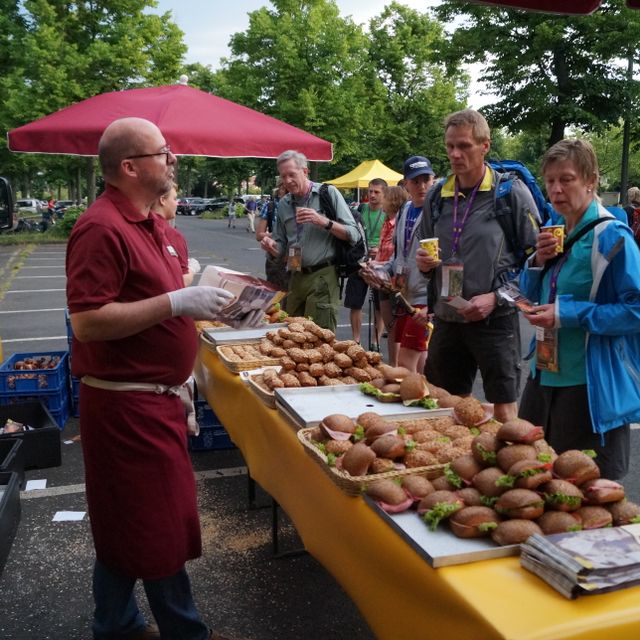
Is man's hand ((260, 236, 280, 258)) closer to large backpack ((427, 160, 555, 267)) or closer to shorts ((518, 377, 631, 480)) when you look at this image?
large backpack ((427, 160, 555, 267))

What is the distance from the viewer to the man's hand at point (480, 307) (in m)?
3.46

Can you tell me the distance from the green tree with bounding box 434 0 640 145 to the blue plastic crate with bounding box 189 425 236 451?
66.7ft

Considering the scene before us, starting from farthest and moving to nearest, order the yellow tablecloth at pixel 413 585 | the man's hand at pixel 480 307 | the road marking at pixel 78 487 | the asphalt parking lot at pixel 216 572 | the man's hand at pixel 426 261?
1. the road marking at pixel 78 487
2. the man's hand at pixel 426 261
3. the man's hand at pixel 480 307
4. the asphalt parking lot at pixel 216 572
5. the yellow tablecloth at pixel 413 585

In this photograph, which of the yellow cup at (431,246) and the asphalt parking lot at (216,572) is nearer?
the asphalt parking lot at (216,572)

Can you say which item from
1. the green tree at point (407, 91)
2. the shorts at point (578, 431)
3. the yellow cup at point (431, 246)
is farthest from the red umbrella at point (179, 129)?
the green tree at point (407, 91)

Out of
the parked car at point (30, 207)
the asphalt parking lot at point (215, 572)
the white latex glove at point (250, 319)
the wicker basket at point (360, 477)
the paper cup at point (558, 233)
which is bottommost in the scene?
the asphalt parking lot at point (215, 572)

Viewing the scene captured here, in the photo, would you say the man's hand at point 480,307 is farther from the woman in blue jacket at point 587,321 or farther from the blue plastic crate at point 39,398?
the blue plastic crate at point 39,398

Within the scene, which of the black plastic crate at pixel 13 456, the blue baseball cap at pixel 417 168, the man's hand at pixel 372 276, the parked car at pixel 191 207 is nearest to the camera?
the black plastic crate at pixel 13 456

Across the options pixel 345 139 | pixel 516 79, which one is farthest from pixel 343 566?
pixel 345 139

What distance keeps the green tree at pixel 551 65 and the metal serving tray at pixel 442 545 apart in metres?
22.6

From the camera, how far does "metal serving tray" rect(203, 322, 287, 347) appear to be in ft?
15.1

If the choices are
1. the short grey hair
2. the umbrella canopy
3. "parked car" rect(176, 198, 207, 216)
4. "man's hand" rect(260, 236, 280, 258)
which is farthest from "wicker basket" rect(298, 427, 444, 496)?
"parked car" rect(176, 198, 207, 216)

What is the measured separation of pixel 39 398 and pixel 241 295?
3.14 meters

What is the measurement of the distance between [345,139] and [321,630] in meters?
30.0
